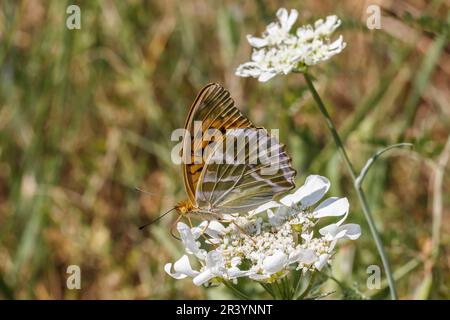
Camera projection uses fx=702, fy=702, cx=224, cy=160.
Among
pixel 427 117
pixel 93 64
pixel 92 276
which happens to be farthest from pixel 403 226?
pixel 93 64

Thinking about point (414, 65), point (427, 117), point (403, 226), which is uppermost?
point (414, 65)

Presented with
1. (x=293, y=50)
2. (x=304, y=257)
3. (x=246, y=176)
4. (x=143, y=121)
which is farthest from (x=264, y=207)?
(x=143, y=121)

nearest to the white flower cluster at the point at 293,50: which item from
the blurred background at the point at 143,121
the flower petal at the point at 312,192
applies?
the flower petal at the point at 312,192

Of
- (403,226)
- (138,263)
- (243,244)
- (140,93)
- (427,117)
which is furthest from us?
(427,117)

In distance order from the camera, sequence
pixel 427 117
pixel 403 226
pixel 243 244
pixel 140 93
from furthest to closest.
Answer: pixel 427 117, pixel 140 93, pixel 403 226, pixel 243 244

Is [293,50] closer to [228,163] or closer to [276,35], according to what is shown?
[276,35]

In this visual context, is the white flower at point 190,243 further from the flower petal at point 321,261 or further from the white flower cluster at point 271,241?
Result: the flower petal at point 321,261

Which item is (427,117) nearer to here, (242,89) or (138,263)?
(242,89)
